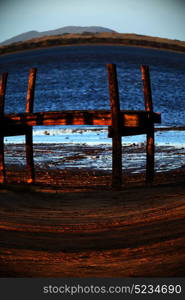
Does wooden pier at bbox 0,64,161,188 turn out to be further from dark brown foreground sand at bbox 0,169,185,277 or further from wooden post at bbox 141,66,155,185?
dark brown foreground sand at bbox 0,169,185,277

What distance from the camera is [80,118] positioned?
29.1 ft

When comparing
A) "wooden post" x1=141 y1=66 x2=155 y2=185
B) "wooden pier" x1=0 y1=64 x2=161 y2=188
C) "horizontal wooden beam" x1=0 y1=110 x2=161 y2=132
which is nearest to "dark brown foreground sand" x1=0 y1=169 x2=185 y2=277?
"wooden pier" x1=0 y1=64 x2=161 y2=188

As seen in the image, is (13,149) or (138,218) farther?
(13,149)

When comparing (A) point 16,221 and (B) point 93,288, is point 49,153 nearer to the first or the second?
(A) point 16,221

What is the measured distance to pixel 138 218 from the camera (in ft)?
17.9

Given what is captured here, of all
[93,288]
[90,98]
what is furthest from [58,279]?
[90,98]

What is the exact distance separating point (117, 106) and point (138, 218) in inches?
147

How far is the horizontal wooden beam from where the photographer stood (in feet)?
27.8

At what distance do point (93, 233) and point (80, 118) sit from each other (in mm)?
4409

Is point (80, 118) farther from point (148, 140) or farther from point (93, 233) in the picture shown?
point (93, 233)

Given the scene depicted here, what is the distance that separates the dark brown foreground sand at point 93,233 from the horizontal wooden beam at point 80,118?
1.76 m

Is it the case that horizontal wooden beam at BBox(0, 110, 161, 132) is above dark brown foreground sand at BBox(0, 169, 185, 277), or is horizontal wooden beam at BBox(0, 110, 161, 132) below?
above

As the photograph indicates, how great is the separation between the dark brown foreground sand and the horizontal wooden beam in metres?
1.76

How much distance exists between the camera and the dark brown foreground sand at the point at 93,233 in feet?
12.5
